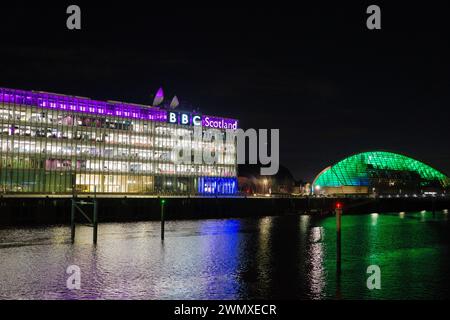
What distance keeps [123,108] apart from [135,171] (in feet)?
53.0

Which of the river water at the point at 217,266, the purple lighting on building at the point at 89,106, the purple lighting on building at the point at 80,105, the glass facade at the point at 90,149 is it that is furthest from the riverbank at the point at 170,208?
the purple lighting on building at the point at 80,105

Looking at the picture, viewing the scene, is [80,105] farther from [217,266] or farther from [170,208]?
[217,266]

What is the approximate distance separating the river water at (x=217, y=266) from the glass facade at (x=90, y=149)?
185ft

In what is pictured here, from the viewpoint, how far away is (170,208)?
92438mm

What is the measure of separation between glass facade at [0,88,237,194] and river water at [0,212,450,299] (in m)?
56.5

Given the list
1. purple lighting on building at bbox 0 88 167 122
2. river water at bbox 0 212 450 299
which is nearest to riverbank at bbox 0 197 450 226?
river water at bbox 0 212 450 299

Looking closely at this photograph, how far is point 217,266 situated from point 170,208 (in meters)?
56.1

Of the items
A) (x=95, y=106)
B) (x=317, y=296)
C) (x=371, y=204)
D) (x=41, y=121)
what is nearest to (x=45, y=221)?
(x=41, y=121)

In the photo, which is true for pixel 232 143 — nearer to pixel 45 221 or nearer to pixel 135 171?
pixel 135 171

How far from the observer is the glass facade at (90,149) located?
110 metres

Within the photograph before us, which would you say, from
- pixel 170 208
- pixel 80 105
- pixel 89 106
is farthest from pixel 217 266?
pixel 89 106

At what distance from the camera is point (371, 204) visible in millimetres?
145625

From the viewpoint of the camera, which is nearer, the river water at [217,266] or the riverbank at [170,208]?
the river water at [217,266]

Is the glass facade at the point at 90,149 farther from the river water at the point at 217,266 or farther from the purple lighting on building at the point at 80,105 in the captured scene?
the river water at the point at 217,266
